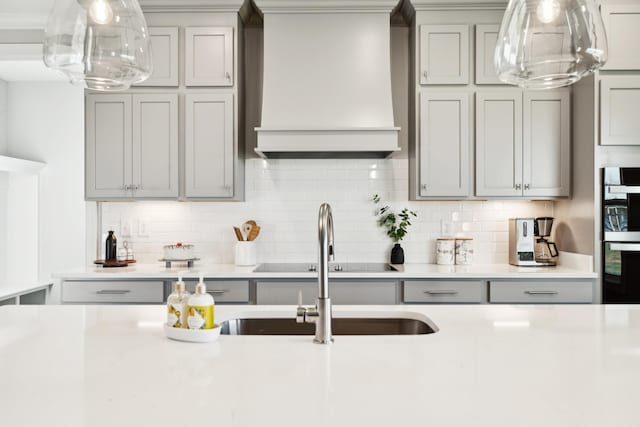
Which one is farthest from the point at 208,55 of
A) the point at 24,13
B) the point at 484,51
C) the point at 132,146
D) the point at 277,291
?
the point at 484,51

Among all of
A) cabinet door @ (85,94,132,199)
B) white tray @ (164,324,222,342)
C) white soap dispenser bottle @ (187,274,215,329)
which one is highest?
cabinet door @ (85,94,132,199)

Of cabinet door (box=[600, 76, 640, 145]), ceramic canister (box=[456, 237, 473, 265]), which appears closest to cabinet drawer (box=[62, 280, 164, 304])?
ceramic canister (box=[456, 237, 473, 265])

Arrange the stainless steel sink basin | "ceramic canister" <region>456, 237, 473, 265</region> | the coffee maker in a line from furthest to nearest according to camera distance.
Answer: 1. "ceramic canister" <region>456, 237, 473, 265</region>
2. the coffee maker
3. the stainless steel sink basin

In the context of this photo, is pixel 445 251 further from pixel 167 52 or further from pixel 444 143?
pixel 167 52

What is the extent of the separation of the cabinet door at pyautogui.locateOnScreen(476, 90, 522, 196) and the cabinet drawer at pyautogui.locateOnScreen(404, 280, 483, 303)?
75 centimetres

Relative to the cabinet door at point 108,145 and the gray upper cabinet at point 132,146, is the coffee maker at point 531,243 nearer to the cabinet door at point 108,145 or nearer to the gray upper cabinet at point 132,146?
the gray upper cabinet at point 132,146

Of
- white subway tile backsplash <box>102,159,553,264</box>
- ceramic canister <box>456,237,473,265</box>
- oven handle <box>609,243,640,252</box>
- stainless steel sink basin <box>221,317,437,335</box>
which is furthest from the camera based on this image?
white subway tile backsplash <box>102,159,553,264</box>

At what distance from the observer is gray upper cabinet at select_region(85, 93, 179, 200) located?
11.6 feet

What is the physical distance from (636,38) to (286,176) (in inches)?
100

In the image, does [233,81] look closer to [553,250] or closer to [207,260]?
[207,260]

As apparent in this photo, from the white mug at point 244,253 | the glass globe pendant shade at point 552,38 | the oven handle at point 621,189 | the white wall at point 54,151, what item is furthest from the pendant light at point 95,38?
the white wall at point 54,151

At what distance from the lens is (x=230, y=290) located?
10.7 feet

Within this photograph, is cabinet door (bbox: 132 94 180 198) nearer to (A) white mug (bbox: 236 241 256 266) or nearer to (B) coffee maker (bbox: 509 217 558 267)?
(A) white mug (bbox: 236 241 256 266)

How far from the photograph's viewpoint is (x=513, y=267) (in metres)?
3.55
